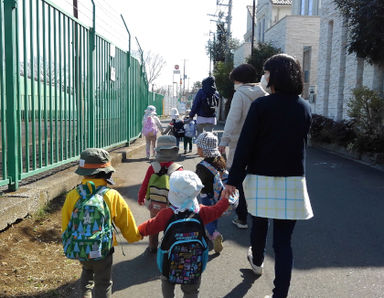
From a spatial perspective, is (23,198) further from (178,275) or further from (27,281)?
(178,275)

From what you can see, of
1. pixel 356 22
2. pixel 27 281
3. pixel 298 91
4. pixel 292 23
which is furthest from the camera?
pixel 292 23

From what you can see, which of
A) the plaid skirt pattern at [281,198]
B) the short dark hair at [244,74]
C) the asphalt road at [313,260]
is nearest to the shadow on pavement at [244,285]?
the asphalt road at [313,260]

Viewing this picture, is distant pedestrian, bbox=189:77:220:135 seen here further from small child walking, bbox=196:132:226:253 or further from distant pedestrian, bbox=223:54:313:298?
distant pedestrian, bbox=223:54:313:298

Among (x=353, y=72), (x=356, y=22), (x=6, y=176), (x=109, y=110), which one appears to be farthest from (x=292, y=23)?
(x=6, y=176)

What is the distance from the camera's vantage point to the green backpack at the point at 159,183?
11.6 ft

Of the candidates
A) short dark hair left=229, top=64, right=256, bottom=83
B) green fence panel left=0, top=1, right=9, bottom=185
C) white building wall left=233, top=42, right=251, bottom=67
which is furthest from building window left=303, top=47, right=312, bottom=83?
green fence panel left=0, top=1, right=9, bottom=185

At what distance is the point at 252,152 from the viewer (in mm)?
2914

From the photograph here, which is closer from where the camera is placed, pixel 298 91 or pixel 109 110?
pixel 298 91

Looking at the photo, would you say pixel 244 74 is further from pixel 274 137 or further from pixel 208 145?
pixel 274 137

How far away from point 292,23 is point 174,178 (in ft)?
76.1

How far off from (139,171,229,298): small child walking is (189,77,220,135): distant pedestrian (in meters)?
5.73

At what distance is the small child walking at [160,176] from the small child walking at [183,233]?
0.93m

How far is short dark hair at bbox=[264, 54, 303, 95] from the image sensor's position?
9.23 feet

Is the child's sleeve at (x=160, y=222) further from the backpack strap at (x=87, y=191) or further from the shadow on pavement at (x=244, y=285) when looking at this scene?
the shadow on pavement at (x=244, y=285)
